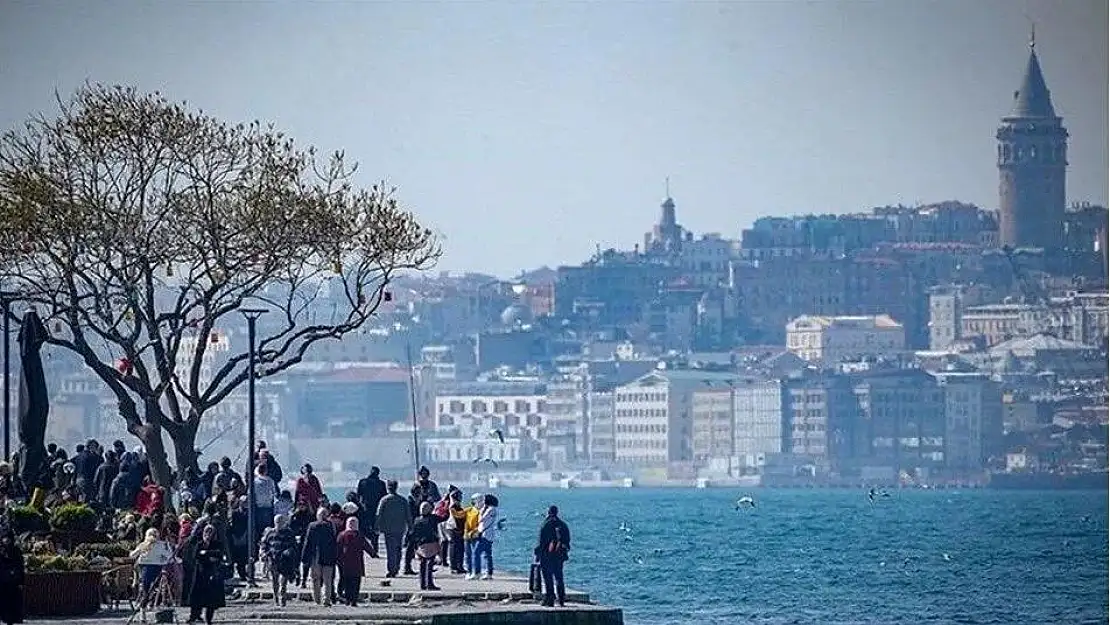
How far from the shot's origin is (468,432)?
158 m

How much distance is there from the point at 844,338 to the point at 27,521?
144 meters

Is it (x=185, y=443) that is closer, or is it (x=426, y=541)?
(x=426, y=541)

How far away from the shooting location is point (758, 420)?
149125 millimetres

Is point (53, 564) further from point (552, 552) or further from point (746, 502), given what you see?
point (746, 502)

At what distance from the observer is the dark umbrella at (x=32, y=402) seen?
24.6 m

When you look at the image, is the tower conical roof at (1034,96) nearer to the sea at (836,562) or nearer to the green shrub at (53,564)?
the sea at (836,562)

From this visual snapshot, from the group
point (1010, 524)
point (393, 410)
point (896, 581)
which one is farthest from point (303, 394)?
point (896, 581)

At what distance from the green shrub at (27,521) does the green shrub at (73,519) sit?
0.08 metres

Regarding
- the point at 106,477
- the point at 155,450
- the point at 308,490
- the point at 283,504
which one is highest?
the point at 155,450

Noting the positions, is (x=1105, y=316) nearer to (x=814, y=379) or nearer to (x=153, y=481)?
(x=814, y=379)

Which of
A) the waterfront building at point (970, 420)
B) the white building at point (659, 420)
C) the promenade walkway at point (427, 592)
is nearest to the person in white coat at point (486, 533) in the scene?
the promenade walkway at point (427, 592)

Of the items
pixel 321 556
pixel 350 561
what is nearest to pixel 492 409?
pixel 350 561

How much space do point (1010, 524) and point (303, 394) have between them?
79515 mm

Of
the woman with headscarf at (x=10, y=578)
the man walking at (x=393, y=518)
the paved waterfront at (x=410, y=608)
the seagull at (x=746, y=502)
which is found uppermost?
the man walking at (x=393, y=518)
